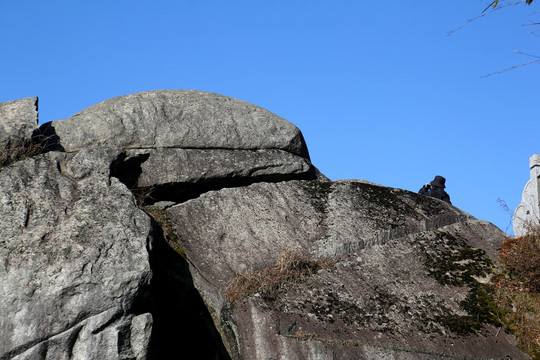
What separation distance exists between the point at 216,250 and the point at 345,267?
2005 millimetres

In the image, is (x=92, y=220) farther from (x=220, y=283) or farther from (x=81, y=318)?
(x=220, y=283)

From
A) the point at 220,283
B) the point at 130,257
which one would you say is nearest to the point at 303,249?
the point at 220,283

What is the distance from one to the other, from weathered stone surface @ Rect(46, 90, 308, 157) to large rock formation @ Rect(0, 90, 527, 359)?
0.03 metres

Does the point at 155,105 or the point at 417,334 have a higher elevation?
the point at 155,105

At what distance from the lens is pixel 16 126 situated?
33.4 ft

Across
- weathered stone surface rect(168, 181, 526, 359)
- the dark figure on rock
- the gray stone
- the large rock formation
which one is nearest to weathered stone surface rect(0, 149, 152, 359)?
the large rock formation

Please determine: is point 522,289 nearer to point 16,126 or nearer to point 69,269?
point 69,269

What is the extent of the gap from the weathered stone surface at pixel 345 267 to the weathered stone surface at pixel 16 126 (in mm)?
2538

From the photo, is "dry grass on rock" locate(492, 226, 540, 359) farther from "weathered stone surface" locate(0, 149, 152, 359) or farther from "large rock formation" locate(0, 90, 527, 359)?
"weathered stone surface" locate(0, 149, 152, 359)

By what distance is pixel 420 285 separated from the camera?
9.89m

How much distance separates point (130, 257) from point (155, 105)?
14.5ft

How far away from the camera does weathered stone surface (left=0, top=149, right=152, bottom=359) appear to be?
7551 millimetres

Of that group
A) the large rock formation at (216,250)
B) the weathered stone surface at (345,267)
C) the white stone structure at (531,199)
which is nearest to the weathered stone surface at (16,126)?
the large rock formation at (216,250)

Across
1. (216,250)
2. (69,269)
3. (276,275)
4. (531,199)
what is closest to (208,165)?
(216,250)
